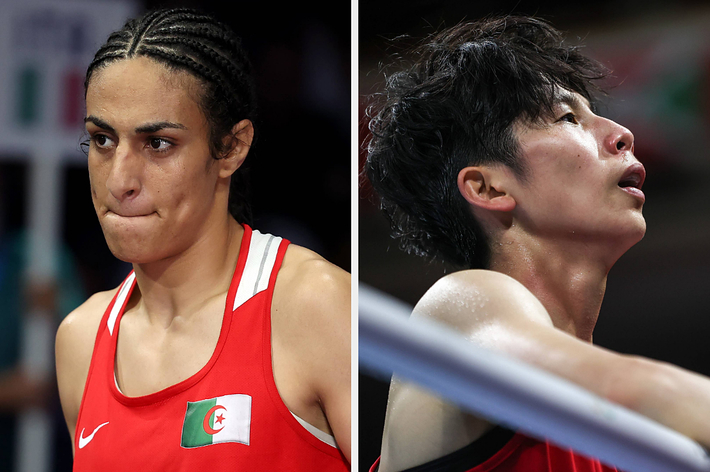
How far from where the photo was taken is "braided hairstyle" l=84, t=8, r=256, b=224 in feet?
3.92

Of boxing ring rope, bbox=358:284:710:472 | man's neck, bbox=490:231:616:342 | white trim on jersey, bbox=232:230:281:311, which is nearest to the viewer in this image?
boxing ring rope, bbox=358:284:710:472

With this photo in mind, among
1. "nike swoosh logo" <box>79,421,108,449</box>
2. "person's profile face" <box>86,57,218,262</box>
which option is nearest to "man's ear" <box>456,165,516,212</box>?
"person's profile face" <box>86,57,218,262</box>

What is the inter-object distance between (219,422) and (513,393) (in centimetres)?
49

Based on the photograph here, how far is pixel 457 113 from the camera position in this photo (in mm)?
1188

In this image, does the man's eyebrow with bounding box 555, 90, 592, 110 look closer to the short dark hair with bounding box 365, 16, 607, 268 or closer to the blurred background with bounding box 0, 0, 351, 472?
the short dark hair with bounding box 365, 16, 607, 268

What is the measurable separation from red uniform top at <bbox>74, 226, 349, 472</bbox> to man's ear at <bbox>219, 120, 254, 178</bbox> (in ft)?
0.48

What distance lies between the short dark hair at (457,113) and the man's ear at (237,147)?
0.23 meters

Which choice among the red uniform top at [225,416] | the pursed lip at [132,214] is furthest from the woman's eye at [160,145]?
the red uniform top at [225,416]

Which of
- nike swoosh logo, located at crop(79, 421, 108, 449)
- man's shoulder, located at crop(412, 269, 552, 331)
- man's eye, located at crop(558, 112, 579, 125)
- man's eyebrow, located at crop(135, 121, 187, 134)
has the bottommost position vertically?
nike swoosh logo, located at crop(79, 421, 108, 449)

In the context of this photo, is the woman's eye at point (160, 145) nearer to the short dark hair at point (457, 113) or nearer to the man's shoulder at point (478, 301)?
the short dark hair at point (457, 113)

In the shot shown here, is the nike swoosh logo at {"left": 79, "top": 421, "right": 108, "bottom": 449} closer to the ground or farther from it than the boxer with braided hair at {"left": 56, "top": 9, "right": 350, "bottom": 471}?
closer to the ground

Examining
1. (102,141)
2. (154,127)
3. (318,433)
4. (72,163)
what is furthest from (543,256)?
(72,163)

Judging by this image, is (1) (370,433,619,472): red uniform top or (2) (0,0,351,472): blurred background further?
(2) (0,0,351,472): blurred background

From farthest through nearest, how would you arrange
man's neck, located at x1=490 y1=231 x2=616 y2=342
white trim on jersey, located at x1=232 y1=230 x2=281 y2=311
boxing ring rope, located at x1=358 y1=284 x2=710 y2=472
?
white trim on jersey, located at x1=232 y1=230 x2=281 y2=311 → man's neck, located at x1=490 y1=231 x2=616 y2=342 → boxing ring rope, located at x1=358 y1=284 x2=710 y2=472
